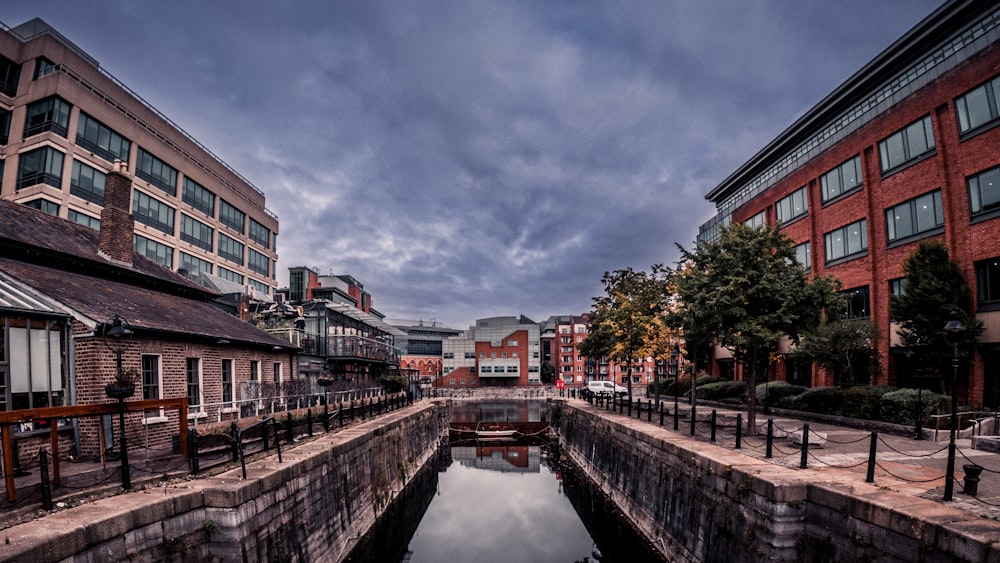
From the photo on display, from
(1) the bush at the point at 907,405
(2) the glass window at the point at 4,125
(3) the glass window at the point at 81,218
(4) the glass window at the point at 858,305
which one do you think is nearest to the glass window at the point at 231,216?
(3) the glass window at the point at 81,218

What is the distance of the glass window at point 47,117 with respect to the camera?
30594mm

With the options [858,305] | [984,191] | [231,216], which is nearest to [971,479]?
[984,191]

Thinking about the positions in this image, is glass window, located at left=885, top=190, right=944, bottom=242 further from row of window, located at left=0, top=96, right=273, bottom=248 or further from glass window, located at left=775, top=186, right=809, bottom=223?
row of window, located at left=0, top=96, right=273, bottom=248

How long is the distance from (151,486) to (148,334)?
659 centimetres

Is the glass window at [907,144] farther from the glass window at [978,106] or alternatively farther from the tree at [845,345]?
the tree at [845,345]

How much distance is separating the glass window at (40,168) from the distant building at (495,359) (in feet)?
204

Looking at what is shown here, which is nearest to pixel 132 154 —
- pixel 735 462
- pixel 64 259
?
pixel 64 259

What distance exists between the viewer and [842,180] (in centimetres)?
2875

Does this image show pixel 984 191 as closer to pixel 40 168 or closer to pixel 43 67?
pixel 40 168

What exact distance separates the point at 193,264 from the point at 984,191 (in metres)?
51.2

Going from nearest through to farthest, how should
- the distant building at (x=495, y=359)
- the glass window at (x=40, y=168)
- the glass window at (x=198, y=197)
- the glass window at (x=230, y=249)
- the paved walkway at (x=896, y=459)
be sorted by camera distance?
the paved walkway at (x=896, y=459) < the glass window at (x=40, y=168) < the glass window at (x=198, y=197) < the glass window at (x=230, y=249) < the distant building at (x=495, y=359)

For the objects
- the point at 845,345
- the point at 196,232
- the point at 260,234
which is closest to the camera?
the point at 845,345

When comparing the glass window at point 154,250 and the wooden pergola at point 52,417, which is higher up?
the glass window at point 154,250

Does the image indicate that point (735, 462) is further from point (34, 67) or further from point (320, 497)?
point (34, 67)
